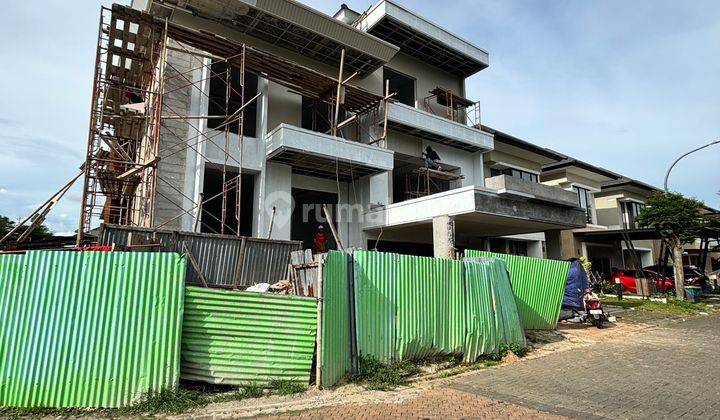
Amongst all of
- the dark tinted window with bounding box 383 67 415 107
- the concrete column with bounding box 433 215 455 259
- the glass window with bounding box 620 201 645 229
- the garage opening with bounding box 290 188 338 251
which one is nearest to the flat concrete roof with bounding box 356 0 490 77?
the dark tinted window with bounding box 383 67 415 107

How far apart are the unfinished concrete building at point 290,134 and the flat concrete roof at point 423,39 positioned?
82 millimetres

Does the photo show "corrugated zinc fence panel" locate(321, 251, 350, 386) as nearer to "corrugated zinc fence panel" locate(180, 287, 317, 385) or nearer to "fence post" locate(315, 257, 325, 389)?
"fence post" locate(315, 257, 325, 389)

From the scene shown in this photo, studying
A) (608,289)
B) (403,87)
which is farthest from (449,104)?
(608,289)

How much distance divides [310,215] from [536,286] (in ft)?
31.7

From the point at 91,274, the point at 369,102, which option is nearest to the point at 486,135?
the point at 369,102

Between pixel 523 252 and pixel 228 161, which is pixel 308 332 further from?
pixel 523 252

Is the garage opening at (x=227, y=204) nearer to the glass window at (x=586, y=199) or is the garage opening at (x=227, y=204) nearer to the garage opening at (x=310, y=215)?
the garage opening at (x=310, y=215)

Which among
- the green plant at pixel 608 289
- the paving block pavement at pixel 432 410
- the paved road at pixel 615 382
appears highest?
the green plant at pixel 608 289

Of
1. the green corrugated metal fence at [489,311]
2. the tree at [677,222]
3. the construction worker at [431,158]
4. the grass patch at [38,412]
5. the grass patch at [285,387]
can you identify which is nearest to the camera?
the grass patch at [38,412]

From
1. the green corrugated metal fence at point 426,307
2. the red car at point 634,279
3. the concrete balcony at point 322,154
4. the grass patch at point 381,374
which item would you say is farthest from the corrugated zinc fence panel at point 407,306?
A: the red car at point 634,279

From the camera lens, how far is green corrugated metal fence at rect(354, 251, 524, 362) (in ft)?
22.5

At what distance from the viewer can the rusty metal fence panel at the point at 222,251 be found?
9.19m

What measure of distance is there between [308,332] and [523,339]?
5104 millimetres

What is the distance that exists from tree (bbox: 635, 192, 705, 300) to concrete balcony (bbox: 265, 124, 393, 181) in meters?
13.3
